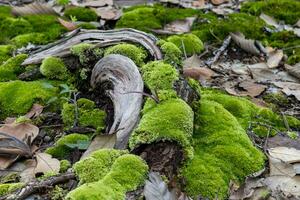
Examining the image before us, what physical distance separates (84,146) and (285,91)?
1.71 m

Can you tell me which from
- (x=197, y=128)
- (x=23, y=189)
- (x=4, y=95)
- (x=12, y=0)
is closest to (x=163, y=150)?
(x=197, y=128)

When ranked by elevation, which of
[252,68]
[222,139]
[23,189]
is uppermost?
[23,189]

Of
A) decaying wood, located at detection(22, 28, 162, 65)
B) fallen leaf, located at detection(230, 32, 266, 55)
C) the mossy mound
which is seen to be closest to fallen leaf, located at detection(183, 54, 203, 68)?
fallen leaf, located at detection(230, 32, 266, 55)

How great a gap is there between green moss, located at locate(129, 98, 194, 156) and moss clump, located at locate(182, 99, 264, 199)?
0.14 metres

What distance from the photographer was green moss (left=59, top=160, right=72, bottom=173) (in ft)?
8.38

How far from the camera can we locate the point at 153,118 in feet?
8.54

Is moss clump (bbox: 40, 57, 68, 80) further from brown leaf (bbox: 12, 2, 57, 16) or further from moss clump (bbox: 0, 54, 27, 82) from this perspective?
brown leaf (bbox: 12, 2, 57, 16)

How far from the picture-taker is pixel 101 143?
2705mm

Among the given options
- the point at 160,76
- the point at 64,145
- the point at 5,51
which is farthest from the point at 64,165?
the point at 5,51

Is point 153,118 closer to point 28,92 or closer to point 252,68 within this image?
point 28,92

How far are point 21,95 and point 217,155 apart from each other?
144 cm

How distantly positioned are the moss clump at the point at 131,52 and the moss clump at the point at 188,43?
3.48 ft

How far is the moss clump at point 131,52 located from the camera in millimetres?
3194

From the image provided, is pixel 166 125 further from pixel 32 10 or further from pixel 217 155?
pixel 32 10
